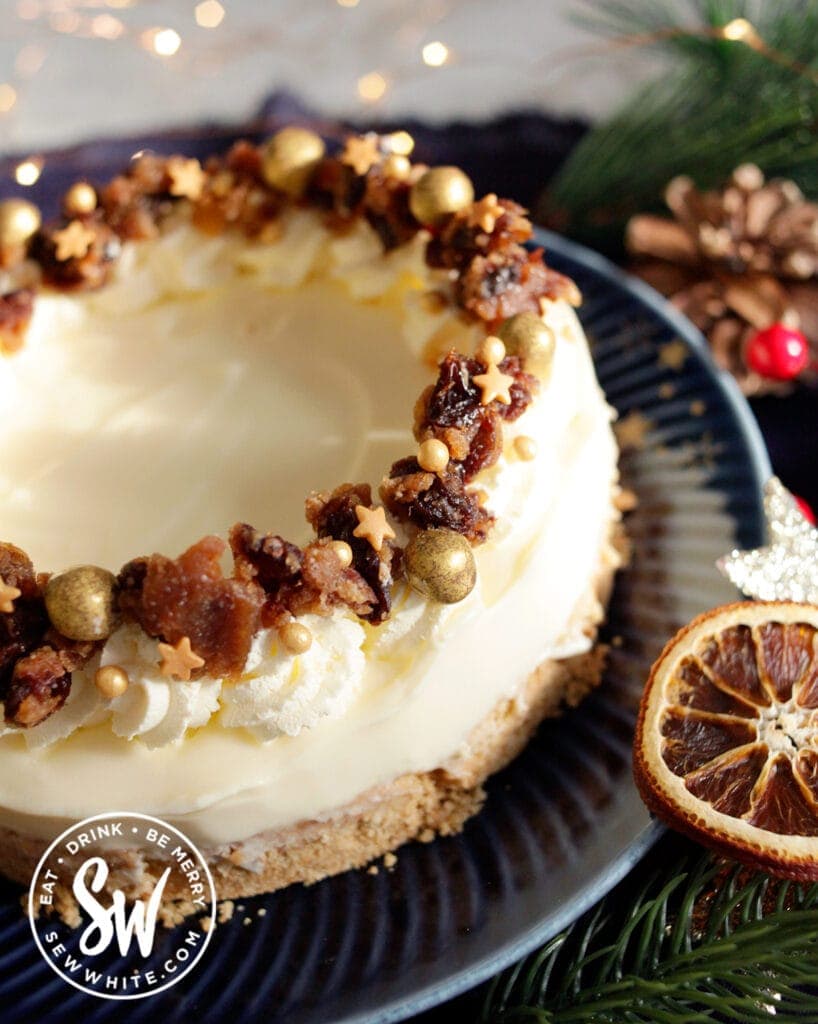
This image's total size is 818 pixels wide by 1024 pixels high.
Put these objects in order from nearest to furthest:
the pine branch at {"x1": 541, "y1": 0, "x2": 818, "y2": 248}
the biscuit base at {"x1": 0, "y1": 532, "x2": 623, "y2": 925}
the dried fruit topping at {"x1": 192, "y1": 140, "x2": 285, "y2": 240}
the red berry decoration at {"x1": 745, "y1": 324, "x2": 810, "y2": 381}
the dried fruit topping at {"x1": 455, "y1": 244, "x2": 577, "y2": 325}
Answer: the biscuit base at {"x1": 0, "y1": 532, "x2": 623, "y2": 925} < the dried fruit topping at {"x1": 455, "y1": 244, "x2": 577, "y2": 325} < the dried fruit topping at {"x1": 192, "y1": 140, "x2": 285, "y2": 240} < the red berry decoration at {"x1": 745, "y1": 324, "x2": 810, "y2": 381} < the pine branch at {"x1": 541, "y1": 0, "x2": 818, "y2": 248}

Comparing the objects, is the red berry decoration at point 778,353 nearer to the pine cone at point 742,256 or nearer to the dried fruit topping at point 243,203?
the pine cone at point 742,256

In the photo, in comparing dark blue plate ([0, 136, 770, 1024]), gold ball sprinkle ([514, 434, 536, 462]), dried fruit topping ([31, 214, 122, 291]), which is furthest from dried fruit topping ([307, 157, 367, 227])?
dark blue plate ([0, 136, 770, 1024])

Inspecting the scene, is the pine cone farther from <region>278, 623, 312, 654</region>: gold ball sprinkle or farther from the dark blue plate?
<region>278, 623, 312, 654</region>: gold ball sprinkle

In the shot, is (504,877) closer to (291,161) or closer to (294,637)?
(294,637)

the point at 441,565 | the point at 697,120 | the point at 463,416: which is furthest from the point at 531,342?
the point at 697,120

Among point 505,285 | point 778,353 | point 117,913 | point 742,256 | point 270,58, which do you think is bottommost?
point 117,913

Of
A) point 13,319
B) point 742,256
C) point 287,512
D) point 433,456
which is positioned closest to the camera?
point 433,456
